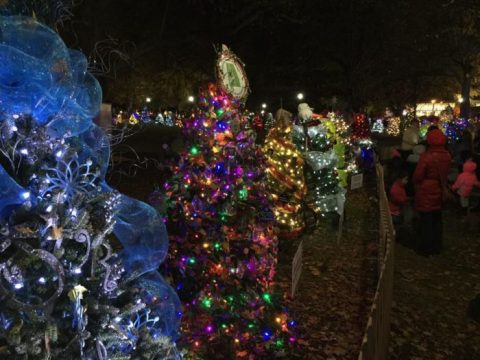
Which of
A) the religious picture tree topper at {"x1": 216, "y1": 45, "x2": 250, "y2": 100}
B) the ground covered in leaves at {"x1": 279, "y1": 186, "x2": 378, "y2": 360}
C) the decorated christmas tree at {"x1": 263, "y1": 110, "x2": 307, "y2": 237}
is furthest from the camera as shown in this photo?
the decorated christmas tree at {"x1": 263, "y1": 110, "x2": 307, "y2": 237}

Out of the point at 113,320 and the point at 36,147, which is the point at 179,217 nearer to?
the point at 113,320

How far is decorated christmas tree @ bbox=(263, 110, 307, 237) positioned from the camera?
814cm

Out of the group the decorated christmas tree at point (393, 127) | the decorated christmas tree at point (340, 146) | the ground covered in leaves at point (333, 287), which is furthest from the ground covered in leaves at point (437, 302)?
the decorated christmas tree at point (393, 127)

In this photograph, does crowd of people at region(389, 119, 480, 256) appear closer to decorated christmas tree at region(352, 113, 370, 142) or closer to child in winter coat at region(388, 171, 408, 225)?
child in winter coat at region(388, 171, 408, 225)

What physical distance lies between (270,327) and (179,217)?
139 centimetres

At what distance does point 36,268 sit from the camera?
224 centimetres

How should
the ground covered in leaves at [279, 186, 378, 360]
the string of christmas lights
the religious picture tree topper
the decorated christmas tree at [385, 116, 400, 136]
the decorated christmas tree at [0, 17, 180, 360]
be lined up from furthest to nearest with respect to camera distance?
the decorated christmas tree at [385, 116, 400, 136]
the ground covered in leaves at [279, 186, 378, 360]
the religious picture tree topper
the string of christmas lights
the decorated christmas tree at [0, 17, 180, 360]

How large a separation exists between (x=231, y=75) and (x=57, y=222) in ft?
9.40

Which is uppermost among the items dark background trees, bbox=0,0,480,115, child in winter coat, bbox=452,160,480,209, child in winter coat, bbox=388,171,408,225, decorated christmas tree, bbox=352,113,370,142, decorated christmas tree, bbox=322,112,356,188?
dark background trees, bbox=0,0,480,115

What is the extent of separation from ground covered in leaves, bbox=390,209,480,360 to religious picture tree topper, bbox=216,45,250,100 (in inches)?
128

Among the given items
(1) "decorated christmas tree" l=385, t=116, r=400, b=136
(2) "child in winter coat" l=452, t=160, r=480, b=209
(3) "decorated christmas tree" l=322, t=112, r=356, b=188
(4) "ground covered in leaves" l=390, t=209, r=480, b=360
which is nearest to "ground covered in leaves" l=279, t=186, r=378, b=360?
(4) "ground covered in leaves" l=390, t=209, r=480, b=360

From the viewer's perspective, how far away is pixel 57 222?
90.0 inches

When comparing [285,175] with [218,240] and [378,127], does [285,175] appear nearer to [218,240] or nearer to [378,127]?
[218,240]

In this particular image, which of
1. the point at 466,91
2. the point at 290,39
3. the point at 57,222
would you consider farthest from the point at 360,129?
the point at 466,91
